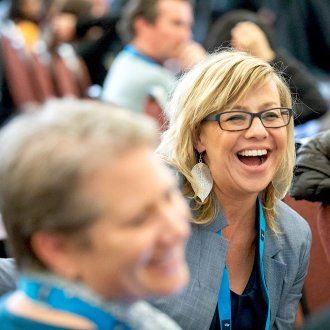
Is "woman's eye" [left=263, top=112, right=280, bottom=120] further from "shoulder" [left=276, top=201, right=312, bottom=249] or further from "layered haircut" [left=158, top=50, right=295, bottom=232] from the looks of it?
"shoulder" [left=276, top=201, right=312, bottom=249]

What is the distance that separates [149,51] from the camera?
15.8 feet

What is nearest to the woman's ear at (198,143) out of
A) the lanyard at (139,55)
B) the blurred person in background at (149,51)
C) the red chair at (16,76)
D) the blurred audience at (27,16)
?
the blurred person in background at (149,51)

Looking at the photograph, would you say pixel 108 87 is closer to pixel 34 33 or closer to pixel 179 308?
pixel 34 33

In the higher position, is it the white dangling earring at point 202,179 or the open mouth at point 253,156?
the open mouth at point 253,156

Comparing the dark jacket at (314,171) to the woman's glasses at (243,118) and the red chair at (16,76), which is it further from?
the red chair at (16,76)

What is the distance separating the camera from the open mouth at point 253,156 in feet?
7.06

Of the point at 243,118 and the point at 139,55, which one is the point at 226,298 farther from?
the point at 139,55

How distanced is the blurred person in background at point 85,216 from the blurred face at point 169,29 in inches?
147

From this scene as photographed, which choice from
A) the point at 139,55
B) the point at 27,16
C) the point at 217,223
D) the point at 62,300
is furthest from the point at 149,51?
the point at 62,300

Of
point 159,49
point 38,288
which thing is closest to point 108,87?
point 159,49

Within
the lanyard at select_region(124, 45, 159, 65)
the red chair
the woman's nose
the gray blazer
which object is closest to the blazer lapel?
Result: the gray blazer

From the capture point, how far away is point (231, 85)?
2.08 metres

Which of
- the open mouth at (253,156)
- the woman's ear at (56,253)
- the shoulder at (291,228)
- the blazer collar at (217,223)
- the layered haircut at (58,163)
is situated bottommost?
the shoulder at (291,228)

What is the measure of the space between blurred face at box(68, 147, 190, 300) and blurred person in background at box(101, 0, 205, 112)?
340 cm
